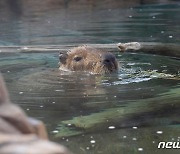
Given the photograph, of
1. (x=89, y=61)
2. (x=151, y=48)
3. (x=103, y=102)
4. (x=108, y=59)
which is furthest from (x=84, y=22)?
(x=103, y=102)

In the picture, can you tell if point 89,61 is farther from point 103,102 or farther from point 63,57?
point 103,102

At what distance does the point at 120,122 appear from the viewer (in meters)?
4.81

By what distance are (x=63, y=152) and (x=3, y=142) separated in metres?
0.17

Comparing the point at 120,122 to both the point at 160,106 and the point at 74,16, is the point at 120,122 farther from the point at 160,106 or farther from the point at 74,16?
the point at 74,16

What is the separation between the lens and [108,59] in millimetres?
7320

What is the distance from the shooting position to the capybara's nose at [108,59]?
7316 mm

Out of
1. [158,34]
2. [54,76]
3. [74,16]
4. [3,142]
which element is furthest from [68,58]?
A: [74,16]

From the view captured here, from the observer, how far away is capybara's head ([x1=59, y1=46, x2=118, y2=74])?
7406mm

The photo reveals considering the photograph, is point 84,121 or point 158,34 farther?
point 158,34

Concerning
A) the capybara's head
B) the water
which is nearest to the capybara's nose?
the capybara's head

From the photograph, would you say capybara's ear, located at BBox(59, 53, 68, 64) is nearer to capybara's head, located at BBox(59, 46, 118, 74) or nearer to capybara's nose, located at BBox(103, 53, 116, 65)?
capybara's head, located at BBox(59, 46, 118, 74)

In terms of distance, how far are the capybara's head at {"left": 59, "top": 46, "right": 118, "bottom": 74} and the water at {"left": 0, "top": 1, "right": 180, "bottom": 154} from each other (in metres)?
0.14

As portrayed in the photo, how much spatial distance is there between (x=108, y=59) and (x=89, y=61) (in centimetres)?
47

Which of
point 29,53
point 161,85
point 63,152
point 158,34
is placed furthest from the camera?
point 158,34
